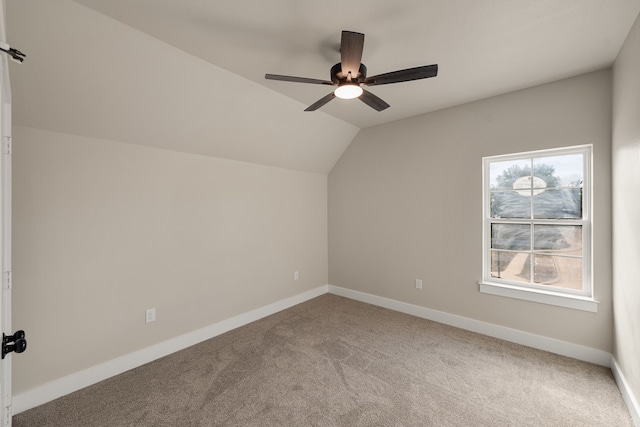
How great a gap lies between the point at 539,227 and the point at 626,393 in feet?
4.79

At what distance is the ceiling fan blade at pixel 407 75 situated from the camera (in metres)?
1.77

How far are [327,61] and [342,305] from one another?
314 centimetres

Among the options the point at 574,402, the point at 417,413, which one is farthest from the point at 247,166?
the point at 574,402

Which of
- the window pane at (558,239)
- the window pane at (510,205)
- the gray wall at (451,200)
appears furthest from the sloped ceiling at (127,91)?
the window pane at (558,239)

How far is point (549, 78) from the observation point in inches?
104

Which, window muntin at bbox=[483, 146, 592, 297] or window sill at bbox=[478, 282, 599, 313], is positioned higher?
window muntin at bbox=[483, 146, 592, 297]

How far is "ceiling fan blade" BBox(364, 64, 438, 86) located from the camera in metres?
1.77

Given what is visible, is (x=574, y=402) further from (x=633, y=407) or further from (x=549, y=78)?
(x=549, y=78)

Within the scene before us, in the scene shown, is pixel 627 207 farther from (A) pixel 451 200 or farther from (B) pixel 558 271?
(A) pixel 451 200

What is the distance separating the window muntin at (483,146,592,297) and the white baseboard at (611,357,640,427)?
Answer: 2.06 feet

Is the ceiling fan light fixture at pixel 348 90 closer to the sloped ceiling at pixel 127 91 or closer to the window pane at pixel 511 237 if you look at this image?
the sloped ceiling at pixel 127 91

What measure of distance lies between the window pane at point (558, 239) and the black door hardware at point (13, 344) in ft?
12.8

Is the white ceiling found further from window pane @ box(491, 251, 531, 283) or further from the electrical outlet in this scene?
the electrical outlet

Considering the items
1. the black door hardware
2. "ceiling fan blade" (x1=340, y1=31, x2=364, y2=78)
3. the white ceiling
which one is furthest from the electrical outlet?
"ceiling fan blade" (x1=340, y1=31, x2=364, y2=78)
